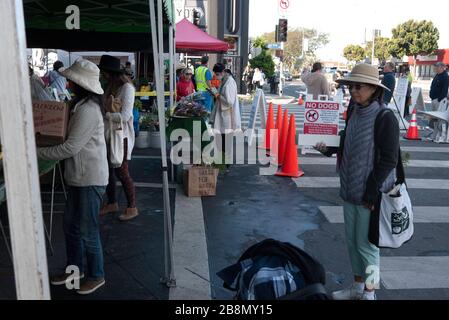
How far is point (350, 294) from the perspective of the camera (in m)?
Answer: 4.08

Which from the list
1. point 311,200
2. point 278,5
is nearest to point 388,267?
point 311,200

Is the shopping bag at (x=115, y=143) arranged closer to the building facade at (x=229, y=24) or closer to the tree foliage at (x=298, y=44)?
the building facade at (x=229, y=24)

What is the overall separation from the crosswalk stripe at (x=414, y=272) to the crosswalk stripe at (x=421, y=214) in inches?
50.5

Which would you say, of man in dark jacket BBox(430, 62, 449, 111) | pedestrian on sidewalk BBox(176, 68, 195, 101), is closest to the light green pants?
pedestrian on sidewalk BBox(176, 68, 195, 101)

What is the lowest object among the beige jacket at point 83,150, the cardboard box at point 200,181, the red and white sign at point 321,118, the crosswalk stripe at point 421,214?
the crosswalk stripe at point 421,214

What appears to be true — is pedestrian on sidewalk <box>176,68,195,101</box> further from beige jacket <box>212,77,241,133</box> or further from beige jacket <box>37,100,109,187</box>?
beige jacket <box>37,100,109,187</box>

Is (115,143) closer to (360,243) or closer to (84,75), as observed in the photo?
(84,75)

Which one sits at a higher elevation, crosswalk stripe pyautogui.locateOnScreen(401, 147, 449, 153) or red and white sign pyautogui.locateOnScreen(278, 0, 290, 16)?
red and white sign pyautogui.locateOnScreen(278, 0, 290, 16)

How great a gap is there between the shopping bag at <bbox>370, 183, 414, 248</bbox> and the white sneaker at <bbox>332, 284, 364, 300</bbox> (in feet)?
1.83

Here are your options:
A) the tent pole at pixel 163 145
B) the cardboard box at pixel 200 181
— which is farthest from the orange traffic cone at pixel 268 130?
the tent pole at pixel 163 145

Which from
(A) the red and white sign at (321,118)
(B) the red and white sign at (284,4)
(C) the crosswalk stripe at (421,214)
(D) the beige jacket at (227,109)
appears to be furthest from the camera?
(B) the red and white sign at (284,4)

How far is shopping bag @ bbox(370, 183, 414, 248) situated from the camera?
3672 mm

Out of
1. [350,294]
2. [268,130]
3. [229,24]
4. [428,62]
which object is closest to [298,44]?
[428,62]

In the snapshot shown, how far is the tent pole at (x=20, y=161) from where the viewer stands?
1872 mm
